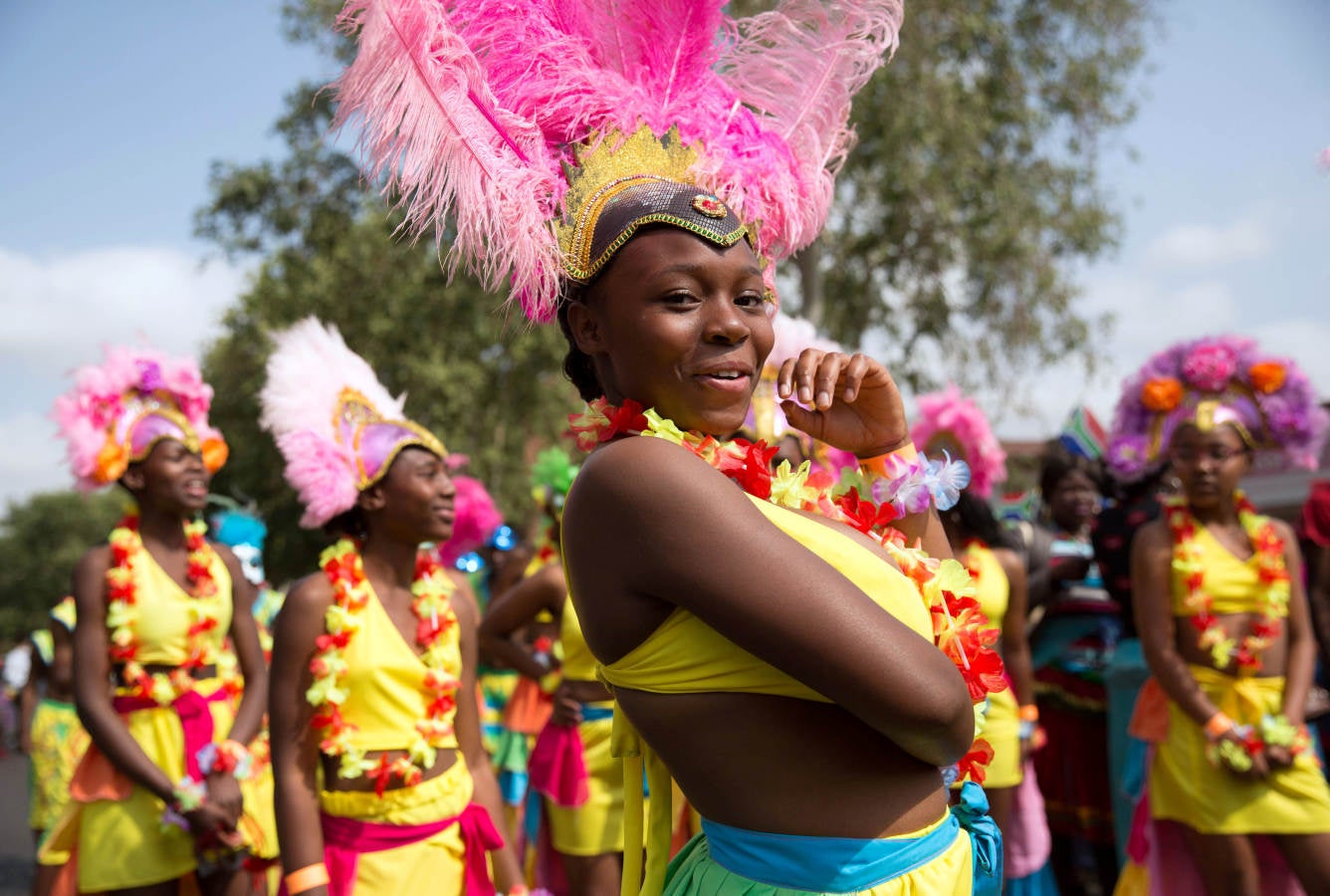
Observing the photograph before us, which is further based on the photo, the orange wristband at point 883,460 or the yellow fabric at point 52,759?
the yellow fabric at point 52,759

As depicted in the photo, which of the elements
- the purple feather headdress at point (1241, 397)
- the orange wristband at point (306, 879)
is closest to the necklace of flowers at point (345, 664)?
the orange wristband at point (306, 879)

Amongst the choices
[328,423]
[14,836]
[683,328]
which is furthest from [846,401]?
[14,836]

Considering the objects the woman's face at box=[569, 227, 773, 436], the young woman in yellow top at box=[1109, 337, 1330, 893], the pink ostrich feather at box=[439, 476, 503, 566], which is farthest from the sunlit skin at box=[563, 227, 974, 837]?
the pink ostrich feather at box=[439, 476, 503, 566]

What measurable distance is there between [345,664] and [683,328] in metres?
2.39

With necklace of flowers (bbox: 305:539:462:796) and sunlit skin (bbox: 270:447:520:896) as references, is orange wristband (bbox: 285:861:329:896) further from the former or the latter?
necklace of flowers (bbox: 305:539:462:796)

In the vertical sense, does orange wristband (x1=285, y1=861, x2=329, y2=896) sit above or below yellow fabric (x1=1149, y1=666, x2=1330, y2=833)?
above

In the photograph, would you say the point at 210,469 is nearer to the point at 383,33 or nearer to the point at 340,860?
the point at 340,860

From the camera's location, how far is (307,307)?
1948cm

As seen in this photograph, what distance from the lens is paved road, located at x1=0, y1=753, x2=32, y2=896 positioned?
9.47 meters

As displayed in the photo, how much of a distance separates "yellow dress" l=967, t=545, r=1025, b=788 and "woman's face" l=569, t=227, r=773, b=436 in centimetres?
429

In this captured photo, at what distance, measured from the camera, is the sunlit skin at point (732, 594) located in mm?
1785

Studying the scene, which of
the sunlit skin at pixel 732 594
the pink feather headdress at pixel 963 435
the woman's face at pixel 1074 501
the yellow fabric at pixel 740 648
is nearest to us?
the sunlit skin at pixel 732 594

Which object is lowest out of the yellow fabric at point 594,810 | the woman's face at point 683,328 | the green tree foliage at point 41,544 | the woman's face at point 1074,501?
the green tree foliage at point 41,544

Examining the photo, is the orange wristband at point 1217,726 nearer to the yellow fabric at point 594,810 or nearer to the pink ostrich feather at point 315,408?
the yellow fabric at point 594,810
